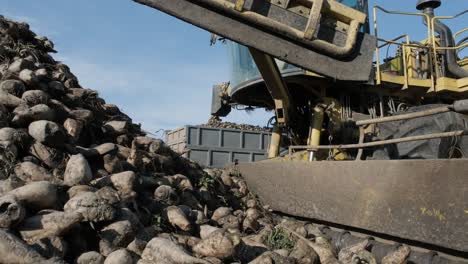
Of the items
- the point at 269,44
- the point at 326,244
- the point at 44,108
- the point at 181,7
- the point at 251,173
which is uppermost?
the point at 181,7

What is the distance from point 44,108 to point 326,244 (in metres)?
3.00

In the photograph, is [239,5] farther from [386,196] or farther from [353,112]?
[353,112]

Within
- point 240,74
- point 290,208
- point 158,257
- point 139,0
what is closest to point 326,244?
point 290,208

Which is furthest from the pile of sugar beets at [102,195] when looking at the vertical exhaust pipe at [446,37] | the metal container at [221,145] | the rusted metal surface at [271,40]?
the vertical exhaust pipe at [446,37]

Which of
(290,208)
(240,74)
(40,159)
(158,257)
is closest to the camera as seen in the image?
(158,257)

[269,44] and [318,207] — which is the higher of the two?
[269,44]

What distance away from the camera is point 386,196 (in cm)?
409

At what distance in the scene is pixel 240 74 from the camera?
6.98 meters

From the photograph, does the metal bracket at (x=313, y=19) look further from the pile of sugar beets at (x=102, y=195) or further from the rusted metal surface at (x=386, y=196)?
the pile of sugar beets at (x=102, y=195)

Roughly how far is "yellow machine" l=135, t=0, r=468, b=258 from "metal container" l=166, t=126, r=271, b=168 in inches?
51.4

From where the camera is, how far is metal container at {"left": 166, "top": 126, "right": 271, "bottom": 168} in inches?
334

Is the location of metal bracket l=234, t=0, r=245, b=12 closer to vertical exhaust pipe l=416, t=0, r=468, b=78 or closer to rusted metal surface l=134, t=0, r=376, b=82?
rusted metal surface l=134, t=0, r=376, b=82

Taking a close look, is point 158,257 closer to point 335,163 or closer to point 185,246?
point 185,246

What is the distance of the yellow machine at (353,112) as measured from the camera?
3.75m
